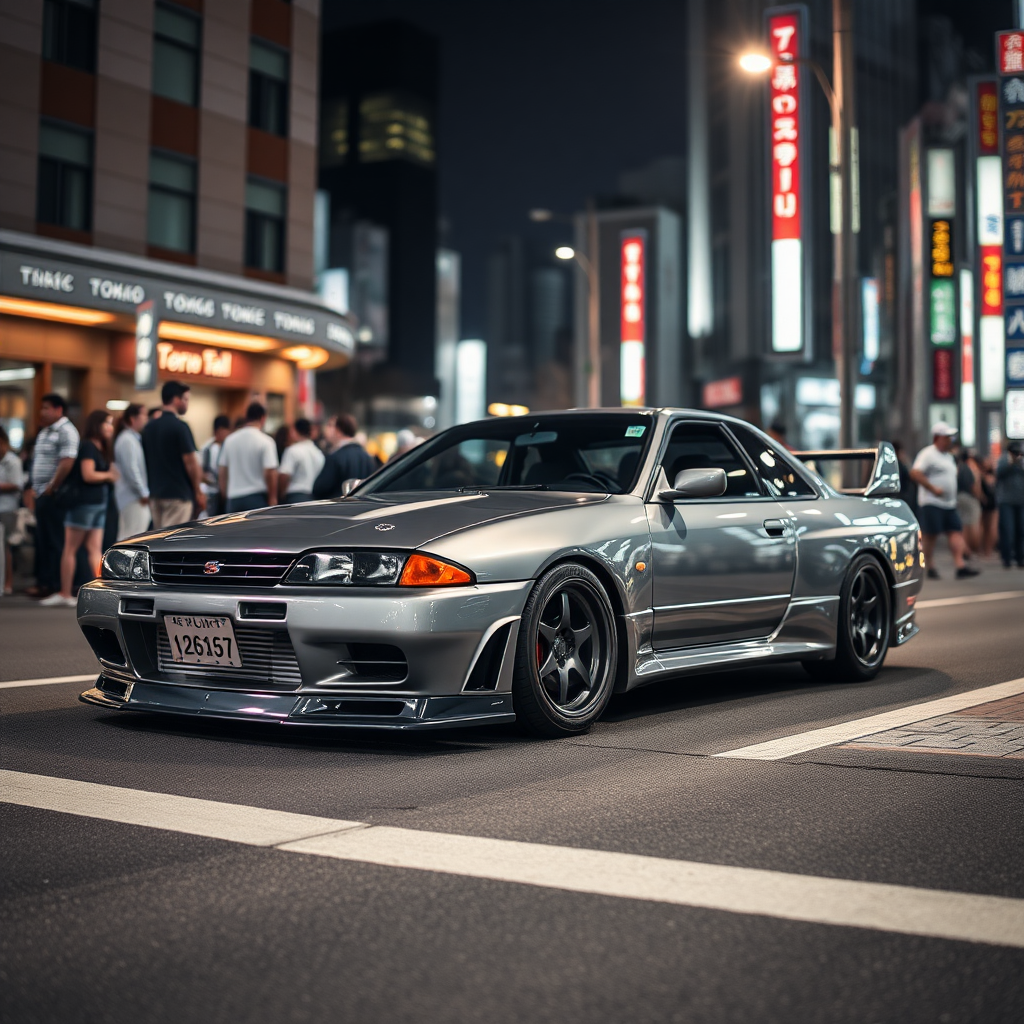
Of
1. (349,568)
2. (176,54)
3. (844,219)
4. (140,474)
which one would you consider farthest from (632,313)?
(349,568)

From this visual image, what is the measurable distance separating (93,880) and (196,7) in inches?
963

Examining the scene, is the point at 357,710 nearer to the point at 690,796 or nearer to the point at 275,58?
the point at 690,796

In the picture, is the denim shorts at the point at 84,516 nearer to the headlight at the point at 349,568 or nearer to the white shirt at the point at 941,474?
the headlight at the point at 349,568

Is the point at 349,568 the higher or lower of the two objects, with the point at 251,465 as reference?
lower

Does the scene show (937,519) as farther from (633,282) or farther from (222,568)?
(633,282)

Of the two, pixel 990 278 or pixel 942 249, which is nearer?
pixel 990 278

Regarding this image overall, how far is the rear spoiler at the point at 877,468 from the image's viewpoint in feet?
26.9

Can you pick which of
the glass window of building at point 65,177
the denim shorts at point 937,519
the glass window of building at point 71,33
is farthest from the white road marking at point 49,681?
the glass window of building at point 71,33

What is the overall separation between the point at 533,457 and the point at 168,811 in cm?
302

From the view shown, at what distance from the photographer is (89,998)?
2695 millimetres

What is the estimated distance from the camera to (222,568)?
5.44 meters

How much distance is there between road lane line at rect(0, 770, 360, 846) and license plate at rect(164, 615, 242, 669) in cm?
82

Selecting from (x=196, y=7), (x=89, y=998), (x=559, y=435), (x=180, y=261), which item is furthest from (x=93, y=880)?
(x=196, y=7)

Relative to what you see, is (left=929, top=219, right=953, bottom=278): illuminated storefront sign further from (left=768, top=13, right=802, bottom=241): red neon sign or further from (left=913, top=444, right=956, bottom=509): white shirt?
(left=913, top=444, right=956, bottom=509): white shirt
